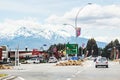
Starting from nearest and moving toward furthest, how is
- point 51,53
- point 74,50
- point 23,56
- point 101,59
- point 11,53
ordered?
point 101,59, point 74,50, point 23,56, point 11,53, point 51,53

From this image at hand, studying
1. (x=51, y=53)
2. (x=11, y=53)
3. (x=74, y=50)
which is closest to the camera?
(x=74, y=50)

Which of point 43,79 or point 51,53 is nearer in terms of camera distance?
point 43,79

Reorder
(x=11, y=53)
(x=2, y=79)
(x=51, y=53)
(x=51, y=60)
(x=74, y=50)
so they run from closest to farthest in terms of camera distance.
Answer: (x=2, y=79)
(x=74, y=50)
(x=51, y=60)
(x=11, y=53)
(x=51, y=53)

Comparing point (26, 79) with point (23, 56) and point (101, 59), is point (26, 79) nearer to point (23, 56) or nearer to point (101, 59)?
point (101, 59)

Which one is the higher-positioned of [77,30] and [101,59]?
[77,30]

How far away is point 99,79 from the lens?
94.2ft

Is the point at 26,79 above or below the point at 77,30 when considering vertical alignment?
below

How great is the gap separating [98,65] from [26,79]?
103 feet

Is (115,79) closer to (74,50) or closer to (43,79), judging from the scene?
(43,79)

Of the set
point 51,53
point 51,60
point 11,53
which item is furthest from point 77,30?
point 51,53

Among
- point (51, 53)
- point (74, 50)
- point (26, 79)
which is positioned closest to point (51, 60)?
point (74, 50)

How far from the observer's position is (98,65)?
5916cm

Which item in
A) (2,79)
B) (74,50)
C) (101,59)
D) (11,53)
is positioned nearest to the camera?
(2,79)

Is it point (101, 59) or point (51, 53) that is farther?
point (51, 53)
